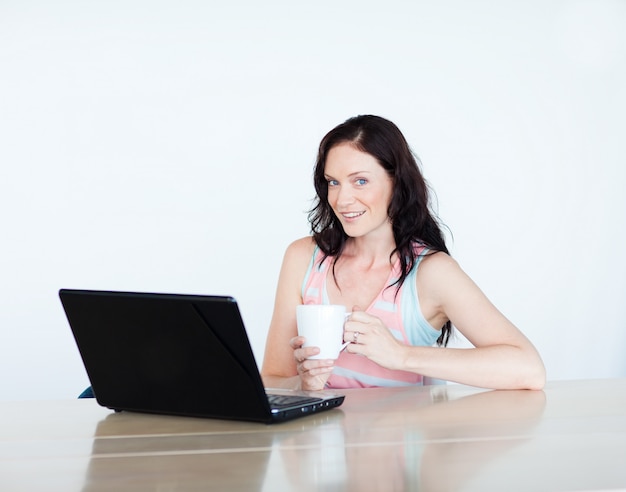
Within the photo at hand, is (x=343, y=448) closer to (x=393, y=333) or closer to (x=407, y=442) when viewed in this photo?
(x=407, y=442)

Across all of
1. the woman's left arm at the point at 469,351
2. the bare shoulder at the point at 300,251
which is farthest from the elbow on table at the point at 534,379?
the bare shoulder at the point at 300,251

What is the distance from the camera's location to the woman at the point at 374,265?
82.3 inches

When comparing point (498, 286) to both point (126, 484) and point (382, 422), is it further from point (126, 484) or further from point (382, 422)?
point (126, 484)

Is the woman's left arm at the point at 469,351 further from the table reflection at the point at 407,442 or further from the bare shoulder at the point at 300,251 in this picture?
the bare shoulder at the point at 300,251

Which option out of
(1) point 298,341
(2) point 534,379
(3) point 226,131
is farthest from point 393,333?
(3) point 226,131

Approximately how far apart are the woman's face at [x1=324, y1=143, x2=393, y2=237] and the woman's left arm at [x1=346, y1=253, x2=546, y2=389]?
0.29 meters

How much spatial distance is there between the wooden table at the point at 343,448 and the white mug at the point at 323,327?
117 millimetres

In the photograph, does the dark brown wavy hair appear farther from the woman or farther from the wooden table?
the wooden table

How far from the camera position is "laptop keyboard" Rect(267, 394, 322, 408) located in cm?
121

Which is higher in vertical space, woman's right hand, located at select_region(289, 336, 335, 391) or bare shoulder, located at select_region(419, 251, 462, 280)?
bare shoulder, located at select_region(419, 251, 462, 280)

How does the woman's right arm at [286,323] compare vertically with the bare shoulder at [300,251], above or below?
below

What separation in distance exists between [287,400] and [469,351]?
0.60m

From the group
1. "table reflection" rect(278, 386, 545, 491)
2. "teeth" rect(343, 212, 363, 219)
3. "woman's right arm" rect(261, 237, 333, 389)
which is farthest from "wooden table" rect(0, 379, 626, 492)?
"teeth" rect(343, 212, 363, 219)

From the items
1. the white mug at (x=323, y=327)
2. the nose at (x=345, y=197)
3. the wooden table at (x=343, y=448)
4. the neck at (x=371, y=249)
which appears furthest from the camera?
the neck at (x=371, y=249)
